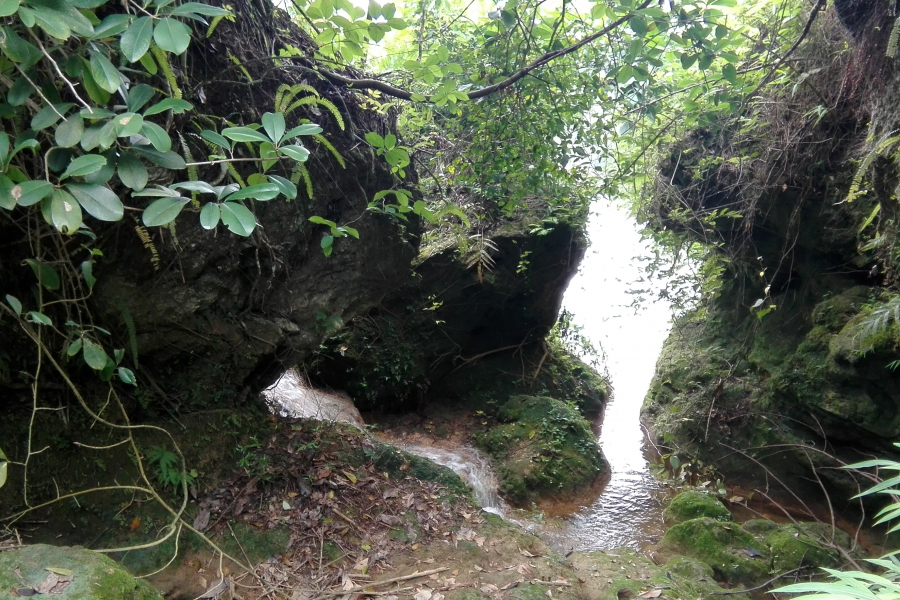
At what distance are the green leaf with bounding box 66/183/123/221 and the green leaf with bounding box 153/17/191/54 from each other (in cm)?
55

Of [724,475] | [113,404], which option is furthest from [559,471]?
[113,404]

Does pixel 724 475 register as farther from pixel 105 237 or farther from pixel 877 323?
pixel 105 237

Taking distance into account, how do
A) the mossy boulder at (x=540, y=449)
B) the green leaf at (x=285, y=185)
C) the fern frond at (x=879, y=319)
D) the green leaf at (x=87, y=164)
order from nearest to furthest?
the green leaf at (x=87, y=164)
the green leaf at (x=285, y=185)
the fern frond at (x=879, y=319)
the mossy boulder at (x=540, y=449)

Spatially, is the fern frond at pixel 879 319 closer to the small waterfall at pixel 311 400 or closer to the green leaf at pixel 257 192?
the green leaf at pixel 257 192

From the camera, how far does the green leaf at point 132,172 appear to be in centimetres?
177

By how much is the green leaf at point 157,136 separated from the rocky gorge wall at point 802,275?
5.64m

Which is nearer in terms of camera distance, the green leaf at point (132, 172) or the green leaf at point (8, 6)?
the green leaf at point (8, 6)

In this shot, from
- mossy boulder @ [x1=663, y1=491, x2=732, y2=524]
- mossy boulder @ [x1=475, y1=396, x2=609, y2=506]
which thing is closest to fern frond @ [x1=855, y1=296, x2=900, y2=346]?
mossy boulder @ [x1=663, y1=491, x2=732, y2=524]

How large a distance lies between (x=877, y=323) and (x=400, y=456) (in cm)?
467

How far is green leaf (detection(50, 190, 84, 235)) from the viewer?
1.63 m

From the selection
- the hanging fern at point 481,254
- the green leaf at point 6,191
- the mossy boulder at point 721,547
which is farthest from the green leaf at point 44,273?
the mossy boulder at point 721,547

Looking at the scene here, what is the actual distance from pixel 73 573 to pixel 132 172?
1.66m

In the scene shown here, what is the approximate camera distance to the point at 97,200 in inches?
66.5

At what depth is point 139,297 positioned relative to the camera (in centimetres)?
350
